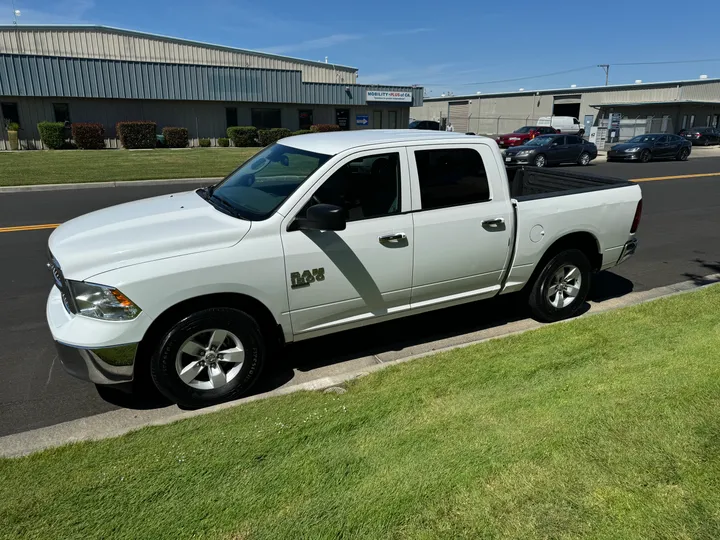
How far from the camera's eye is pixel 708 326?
4797 mm

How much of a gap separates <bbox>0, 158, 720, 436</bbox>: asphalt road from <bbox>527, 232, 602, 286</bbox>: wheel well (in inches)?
22.7

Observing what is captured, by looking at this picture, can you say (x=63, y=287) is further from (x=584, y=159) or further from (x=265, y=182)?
(x=584, y=159)

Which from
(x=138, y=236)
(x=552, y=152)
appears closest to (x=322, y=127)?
(x=552, y=152)

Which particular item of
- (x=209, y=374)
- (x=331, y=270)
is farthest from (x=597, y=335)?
(x=209, y=374)

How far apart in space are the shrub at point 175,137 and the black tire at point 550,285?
30.6m

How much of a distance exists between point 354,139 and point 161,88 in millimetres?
32081

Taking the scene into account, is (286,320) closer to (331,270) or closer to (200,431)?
(331,270)

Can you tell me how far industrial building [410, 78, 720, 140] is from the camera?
45.4m

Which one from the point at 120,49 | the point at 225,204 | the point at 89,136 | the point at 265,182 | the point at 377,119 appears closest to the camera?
the point at 225,204

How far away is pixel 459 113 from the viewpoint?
73.6 metres

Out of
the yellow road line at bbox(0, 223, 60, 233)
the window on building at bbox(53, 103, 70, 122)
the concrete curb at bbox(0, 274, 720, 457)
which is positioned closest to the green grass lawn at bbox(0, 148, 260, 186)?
the yellow road line at bbox(0, 223, 60, 233)

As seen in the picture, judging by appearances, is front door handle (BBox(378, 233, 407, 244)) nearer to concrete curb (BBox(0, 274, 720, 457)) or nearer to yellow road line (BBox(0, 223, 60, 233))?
concrete curb (BBox(0, 274, 720, 457))

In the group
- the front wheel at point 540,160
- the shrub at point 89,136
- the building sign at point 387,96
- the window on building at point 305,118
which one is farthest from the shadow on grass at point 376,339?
the building sign at point 387,96

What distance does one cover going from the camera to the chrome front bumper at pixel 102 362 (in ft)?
11.2
